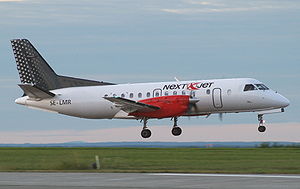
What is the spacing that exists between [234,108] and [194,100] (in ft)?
10.4

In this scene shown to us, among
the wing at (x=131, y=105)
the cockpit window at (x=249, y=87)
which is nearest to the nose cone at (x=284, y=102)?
the cockpit window at (x=249, y=87)

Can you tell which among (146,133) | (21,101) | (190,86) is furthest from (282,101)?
(21,101)

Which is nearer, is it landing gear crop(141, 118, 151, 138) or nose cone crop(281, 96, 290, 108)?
nose cone crop(281, 96, 290, 108)

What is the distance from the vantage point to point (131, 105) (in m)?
59.7

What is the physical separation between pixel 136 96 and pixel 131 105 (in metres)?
1.87

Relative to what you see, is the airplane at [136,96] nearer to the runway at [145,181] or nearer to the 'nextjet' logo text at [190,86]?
the 'nextjet' logo text at [190,86]

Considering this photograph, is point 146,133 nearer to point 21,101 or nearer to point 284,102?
point 284,102

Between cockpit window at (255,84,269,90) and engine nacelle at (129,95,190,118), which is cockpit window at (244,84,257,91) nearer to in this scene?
cockpit window at (255,84,269,90)

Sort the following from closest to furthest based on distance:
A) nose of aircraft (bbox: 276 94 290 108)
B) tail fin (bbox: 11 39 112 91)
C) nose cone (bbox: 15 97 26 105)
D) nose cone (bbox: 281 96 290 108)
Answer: nose of aircraft (bbox: 276 94 290 108) → nose cone (bbox: 281 96 290 108) → nose cone (bbox: 15 97 26 105) → tail fin (bbox: 11 39 112 91)

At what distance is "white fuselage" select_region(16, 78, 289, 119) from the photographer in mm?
56938

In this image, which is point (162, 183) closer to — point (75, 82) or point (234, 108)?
point (234, 108)

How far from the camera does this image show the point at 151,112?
197 feet

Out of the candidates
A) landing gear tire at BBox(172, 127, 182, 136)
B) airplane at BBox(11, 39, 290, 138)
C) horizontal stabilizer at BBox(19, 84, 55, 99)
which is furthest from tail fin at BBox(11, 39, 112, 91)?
landing gear tire at BBox(172, 127, 182, 136)

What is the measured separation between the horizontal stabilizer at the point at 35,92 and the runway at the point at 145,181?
3564 cm
